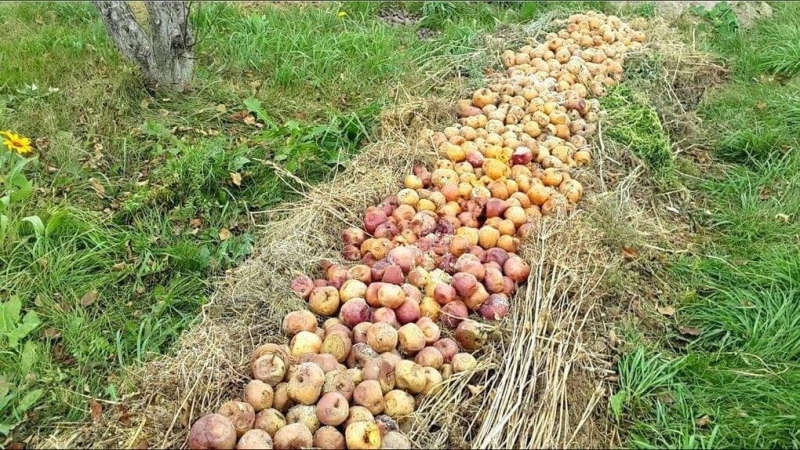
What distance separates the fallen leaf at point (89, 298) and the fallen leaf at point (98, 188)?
0.78 metres

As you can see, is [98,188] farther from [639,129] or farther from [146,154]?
[639,129]

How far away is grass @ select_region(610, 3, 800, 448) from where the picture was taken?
2555 mm

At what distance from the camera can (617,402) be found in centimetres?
255

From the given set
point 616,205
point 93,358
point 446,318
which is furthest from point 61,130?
point 616,205

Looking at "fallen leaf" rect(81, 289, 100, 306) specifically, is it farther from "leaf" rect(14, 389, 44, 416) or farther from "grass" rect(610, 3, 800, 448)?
"grass" rect(610, 3, 800, 448)

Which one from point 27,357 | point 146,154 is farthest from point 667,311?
point 146,154

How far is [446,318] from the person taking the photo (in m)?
2.78

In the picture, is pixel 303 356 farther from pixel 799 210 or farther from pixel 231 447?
pixel 799 210

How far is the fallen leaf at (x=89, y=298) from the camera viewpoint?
3.02 m

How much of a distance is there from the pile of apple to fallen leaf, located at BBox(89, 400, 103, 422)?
1.76ft

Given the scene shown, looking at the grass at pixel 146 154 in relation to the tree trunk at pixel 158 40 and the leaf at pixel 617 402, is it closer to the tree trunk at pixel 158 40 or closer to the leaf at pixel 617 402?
the tree trunk at pixel 158 40

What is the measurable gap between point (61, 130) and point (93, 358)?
6.02 ft

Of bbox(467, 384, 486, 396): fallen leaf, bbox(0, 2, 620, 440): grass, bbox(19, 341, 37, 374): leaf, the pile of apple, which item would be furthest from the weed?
bbox(19, 341, 37, 374): leaf

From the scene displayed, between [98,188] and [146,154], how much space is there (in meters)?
0.43
